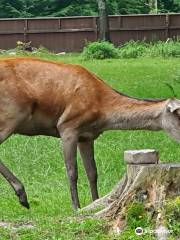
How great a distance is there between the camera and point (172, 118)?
9.85 m

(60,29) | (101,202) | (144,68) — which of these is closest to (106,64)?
(144,68)

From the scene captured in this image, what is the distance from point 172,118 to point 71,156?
1.17m

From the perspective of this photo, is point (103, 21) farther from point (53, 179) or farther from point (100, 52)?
point (53, 179)

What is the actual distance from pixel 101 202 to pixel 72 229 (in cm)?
168

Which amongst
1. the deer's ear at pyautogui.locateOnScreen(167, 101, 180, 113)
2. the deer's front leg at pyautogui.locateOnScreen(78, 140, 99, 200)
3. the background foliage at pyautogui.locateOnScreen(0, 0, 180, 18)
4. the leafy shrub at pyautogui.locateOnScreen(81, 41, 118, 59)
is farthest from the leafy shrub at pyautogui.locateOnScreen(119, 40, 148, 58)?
the deer's ear at pyautogui.locateOnScreen(167, 101, 180, 113)

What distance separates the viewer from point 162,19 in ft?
141

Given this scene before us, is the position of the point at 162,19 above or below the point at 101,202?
below

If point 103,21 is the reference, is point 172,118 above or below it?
above

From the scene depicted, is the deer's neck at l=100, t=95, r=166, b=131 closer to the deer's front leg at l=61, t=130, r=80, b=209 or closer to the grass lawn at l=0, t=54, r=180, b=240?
the deer's front leg at l=61, t=130, r=80, b=209

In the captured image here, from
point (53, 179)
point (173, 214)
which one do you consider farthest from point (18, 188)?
point (53, 179)

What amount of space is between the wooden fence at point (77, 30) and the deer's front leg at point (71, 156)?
31961 millimetres

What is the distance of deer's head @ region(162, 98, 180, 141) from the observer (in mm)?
9711

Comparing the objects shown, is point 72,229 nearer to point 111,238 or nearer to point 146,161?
point 111,238

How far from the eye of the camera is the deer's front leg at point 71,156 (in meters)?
9.82
